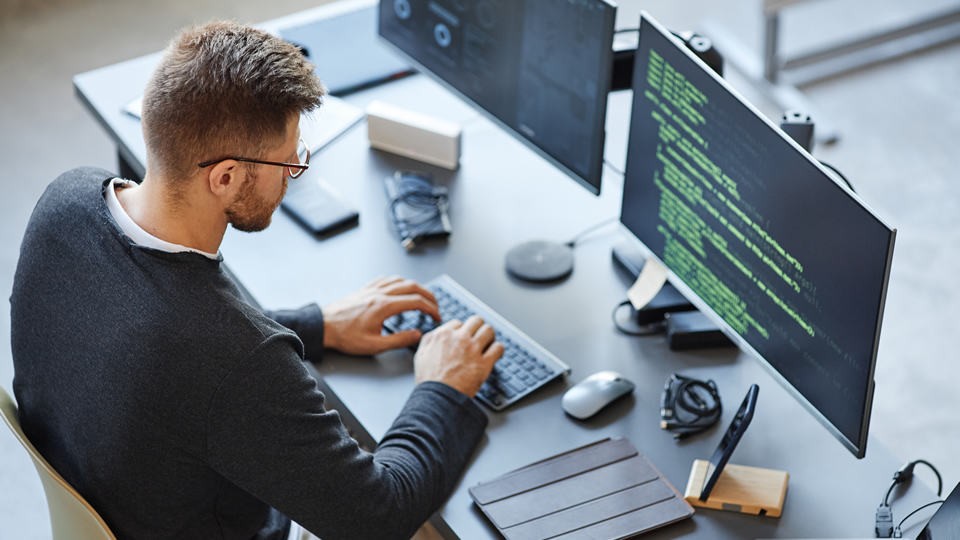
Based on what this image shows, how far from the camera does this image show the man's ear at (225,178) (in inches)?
61.1

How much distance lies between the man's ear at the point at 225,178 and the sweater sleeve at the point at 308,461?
0.69ft

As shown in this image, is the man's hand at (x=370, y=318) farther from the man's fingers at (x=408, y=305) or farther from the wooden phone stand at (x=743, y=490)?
the wooden phone stand at (x=743, y=490)

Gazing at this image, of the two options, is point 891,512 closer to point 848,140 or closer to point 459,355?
point 459,355

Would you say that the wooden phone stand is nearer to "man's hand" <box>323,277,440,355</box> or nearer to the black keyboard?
the black keyboard

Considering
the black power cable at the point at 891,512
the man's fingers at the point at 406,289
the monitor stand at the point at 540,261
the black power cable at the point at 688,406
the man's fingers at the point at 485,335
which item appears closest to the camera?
the black power cable at the point at 891,512

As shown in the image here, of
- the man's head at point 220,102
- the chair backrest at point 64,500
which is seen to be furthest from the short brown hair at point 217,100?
the chair backrest at point 64,500

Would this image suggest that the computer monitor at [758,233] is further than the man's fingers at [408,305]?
No

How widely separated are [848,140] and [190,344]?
2787mm

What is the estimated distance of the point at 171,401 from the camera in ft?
4.96

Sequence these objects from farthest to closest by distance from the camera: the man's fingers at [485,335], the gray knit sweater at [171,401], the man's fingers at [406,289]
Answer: the man's fingers at [406,289]
the man's fingers at [485,335]
the gray knit sweater at [171,401]

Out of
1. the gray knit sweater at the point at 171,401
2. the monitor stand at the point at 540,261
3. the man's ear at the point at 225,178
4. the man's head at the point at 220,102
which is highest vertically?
the man's head at the point at 220,102

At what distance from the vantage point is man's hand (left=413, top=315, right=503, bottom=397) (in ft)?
6.09

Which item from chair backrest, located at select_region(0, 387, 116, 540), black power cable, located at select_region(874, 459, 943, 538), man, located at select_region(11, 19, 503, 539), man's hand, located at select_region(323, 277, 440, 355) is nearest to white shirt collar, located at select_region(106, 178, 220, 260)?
man, located at select_region(11, 19, 503, 539)

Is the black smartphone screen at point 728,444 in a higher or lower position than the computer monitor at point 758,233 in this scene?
lower
